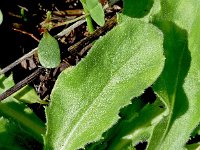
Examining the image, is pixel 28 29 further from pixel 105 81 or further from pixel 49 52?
pixel 105 81

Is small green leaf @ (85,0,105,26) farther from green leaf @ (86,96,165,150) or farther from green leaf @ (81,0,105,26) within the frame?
green leaf @ (86,96,165,150)

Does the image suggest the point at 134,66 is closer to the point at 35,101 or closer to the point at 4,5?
the point at 35,101

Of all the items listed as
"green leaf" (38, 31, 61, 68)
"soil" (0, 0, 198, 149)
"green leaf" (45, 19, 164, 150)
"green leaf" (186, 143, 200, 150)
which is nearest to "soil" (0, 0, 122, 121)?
"soil" (0, 0, 198, 149)

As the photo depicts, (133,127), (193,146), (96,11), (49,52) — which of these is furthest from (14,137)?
(193,146)

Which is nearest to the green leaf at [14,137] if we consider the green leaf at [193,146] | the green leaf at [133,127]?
the green leaf at [133,127]

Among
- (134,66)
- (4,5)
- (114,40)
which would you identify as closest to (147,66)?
(134,66)

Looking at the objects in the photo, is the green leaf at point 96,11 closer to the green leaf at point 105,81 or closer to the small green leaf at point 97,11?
the small green leaf at point 97,11
